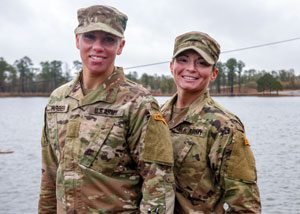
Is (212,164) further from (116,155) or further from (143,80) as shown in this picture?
(143,80)

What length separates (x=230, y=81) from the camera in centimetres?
13175

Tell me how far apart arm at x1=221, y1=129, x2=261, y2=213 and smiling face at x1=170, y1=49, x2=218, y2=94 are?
0.51 meters

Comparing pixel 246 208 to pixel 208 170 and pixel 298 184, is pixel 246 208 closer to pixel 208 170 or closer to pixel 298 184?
pixel 208 170

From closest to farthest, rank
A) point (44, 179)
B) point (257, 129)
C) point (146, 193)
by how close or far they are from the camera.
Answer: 1. point (146, 193)
2. point (44, 179)
3. point (257, 129)

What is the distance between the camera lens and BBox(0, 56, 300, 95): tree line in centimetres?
12238

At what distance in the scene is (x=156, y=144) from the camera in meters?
2.98

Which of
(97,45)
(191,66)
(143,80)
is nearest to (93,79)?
(97,45)

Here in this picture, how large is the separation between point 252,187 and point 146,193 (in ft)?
2.69

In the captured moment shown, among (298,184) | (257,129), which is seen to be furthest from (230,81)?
(298,184)

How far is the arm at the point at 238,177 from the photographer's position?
10.7 ft

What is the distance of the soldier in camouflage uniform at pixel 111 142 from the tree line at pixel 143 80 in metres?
113

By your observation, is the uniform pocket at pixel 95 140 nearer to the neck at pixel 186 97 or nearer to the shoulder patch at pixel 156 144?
the shoulder patch at pixel 156 144

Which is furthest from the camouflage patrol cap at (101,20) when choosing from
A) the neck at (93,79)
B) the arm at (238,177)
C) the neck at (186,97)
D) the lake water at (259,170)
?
the lake water at (259,170)

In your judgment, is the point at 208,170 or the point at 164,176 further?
the point at 208,170
